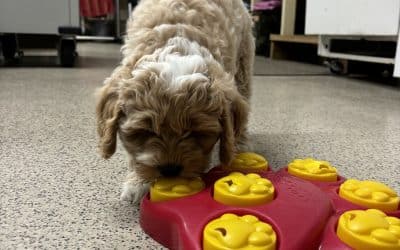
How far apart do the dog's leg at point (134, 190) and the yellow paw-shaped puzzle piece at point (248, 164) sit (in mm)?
196

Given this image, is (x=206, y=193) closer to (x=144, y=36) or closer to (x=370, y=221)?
(x=370, y=221)

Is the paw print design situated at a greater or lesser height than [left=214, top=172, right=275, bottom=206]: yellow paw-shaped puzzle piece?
lesser

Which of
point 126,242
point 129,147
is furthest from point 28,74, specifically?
point 126,242

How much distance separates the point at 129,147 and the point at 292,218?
44 cm

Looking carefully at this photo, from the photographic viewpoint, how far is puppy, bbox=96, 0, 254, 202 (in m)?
0.96

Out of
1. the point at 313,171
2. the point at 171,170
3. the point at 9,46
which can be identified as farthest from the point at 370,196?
the point at 9,46

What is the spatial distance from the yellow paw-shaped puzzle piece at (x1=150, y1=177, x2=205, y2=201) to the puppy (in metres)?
0.04

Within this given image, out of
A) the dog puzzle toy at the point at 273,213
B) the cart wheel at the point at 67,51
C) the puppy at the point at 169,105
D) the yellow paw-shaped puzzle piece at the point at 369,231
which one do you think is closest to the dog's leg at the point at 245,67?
the puppy at the point at 169,105

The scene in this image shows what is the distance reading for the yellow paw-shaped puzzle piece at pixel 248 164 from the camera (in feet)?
3.40

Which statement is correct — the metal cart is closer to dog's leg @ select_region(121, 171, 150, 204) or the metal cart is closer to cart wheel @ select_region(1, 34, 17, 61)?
cart wheel @ select_region(1, 34, 17, 61)

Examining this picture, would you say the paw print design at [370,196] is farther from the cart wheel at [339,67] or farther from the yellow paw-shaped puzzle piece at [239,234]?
the cart wheel at [339,67]

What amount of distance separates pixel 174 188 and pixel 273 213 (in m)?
0.21

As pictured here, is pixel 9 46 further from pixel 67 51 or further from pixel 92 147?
pixel 92 147

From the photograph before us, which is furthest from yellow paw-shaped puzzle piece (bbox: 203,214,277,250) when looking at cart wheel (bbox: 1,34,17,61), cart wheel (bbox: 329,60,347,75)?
cart wheel (bbox: 1,34,17,61)
